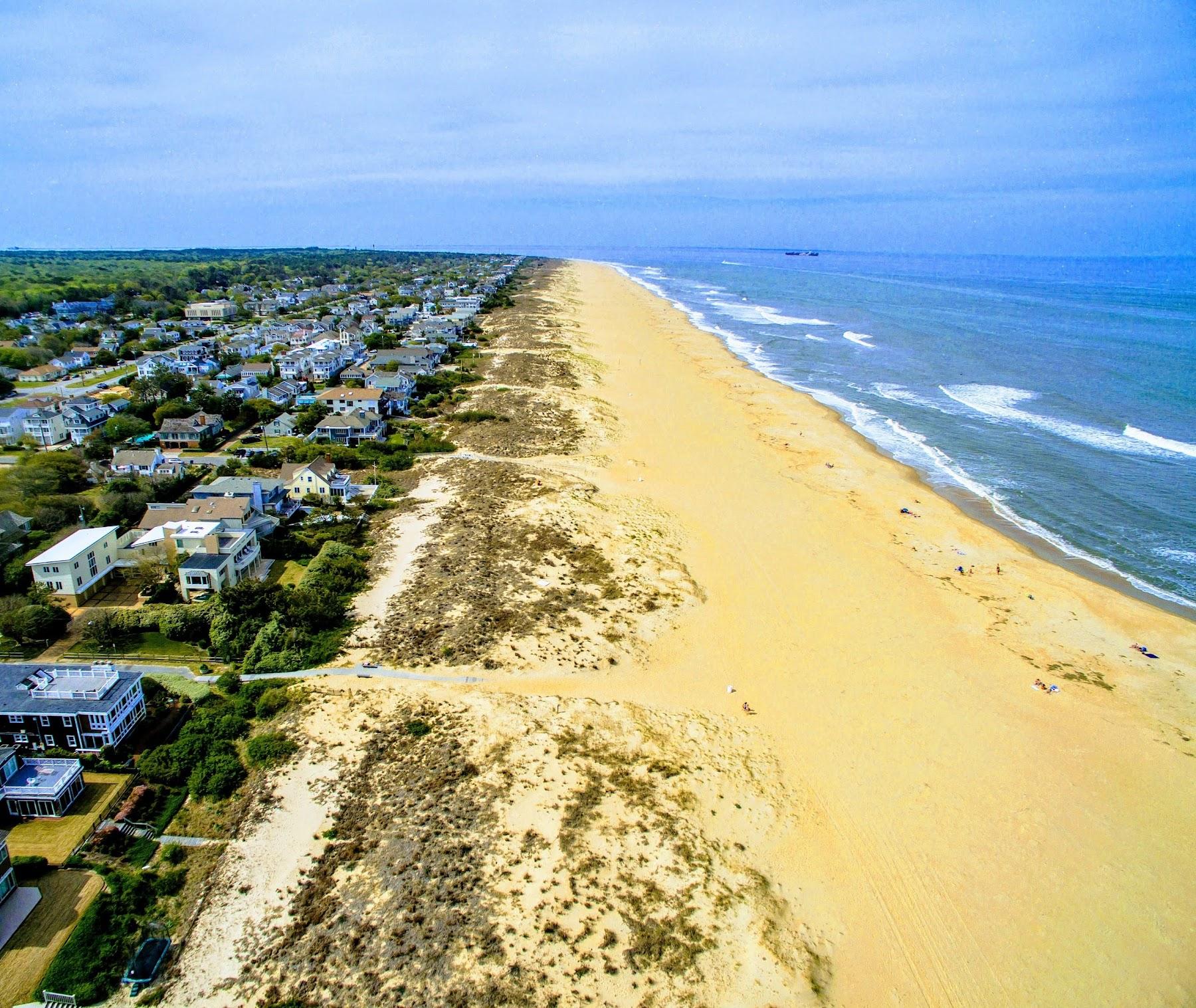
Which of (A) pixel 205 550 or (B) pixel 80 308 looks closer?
(A) pixel 205 550

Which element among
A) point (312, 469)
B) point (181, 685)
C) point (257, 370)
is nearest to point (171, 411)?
point (257, 370)

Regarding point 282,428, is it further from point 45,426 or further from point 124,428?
point 45,426

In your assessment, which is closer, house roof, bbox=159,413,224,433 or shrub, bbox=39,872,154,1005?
shrub, bbox=39,872,154,1005

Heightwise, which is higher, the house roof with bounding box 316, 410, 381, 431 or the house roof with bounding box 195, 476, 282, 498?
the house roof with bounding box 316, 410, 381, 431

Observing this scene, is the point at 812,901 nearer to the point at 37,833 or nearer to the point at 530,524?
the point at 37,833

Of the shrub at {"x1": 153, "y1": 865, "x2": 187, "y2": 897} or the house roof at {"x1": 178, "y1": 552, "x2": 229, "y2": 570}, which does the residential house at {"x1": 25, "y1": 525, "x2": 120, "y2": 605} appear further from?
the shrub at {"x1": 153, "y1": 865, "x2": 187, "y2": 897}

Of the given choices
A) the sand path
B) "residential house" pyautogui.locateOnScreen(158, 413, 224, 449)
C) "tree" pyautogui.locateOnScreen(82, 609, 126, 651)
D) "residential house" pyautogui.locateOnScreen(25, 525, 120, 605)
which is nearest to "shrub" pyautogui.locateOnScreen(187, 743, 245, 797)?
"tree" pyautogui.locateOnScreen(82, 609, 126, 651)

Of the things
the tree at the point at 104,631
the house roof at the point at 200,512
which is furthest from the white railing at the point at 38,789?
the house roof at the point at 200,512
